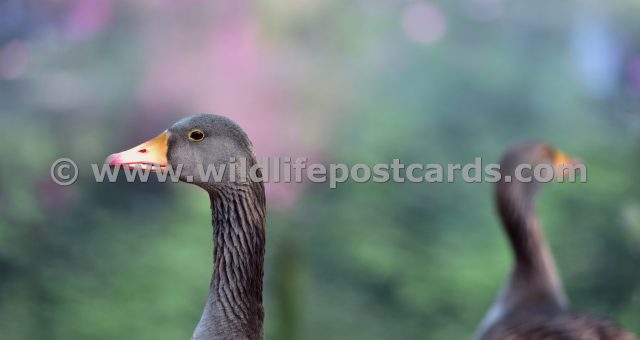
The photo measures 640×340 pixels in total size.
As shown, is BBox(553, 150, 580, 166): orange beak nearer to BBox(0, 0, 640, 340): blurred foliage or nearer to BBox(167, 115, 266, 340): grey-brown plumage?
BBox(0, 0, 640, 340): blurred foliage

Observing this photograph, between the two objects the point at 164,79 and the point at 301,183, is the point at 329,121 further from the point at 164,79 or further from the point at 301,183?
the point at 164,79

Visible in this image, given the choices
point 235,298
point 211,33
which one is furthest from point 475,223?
point 235,298

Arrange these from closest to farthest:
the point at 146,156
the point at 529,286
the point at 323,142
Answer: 1. the point at 146,156
2. the point at 529,286
3. the point at 323,142

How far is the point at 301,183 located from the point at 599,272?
1.39 meters

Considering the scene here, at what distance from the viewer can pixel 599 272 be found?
3.59 metres


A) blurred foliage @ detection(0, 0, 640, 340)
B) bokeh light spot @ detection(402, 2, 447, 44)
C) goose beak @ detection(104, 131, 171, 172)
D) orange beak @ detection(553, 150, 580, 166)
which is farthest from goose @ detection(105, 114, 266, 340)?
bokeh light spot @ detection(402, 2, 447, 44)

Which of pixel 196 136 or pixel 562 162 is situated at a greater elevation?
pixel 562 162

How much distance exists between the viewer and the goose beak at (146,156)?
1.27m

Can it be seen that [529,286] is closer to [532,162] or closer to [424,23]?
[532,162]

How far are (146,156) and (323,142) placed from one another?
80.1 inches

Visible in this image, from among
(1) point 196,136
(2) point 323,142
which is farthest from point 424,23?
(1) point 196,136

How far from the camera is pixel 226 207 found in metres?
1.34

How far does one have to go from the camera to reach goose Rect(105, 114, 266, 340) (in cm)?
131

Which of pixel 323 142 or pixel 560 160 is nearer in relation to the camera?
pixel 560 160
